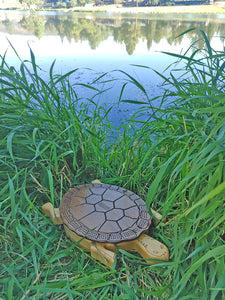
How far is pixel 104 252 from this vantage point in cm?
95

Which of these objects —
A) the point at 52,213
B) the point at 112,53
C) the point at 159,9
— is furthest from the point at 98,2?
the point at 52,213

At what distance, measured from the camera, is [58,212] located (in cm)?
111

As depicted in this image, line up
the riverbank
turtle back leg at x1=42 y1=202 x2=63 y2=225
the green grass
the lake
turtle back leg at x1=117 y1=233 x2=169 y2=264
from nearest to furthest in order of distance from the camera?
the green grass
turtle back leg at x1=117 y1=233 x2=169 y2=264
turtle back leg at x1=42 y1=202 x2=63 y2=225
the lake
the riverbank

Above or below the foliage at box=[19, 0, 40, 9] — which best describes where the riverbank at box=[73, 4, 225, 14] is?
below

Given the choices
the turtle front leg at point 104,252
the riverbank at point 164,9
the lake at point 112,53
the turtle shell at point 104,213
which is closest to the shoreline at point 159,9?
the riverbank at point 164,9

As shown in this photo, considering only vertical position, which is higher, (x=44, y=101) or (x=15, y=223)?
(x=44, y=101)

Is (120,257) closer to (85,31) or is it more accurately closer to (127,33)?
(127,33)

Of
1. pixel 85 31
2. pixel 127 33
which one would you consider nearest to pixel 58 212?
pixel 127 33

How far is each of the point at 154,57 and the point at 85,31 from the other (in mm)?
5377

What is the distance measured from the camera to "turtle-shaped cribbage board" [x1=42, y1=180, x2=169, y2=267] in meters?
0.96

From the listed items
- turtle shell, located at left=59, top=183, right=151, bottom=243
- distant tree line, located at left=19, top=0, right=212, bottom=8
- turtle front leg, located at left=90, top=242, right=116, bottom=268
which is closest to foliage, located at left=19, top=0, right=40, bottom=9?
distant tree line, located at left=19, top=0, right=212, bottom=8

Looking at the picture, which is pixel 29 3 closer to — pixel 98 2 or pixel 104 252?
pixel 98 2

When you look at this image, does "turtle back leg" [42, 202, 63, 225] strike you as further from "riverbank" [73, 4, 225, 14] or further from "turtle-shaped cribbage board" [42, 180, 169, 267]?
"riverbank" [73, 4, 225, 14]

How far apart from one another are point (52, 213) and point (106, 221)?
25cm
